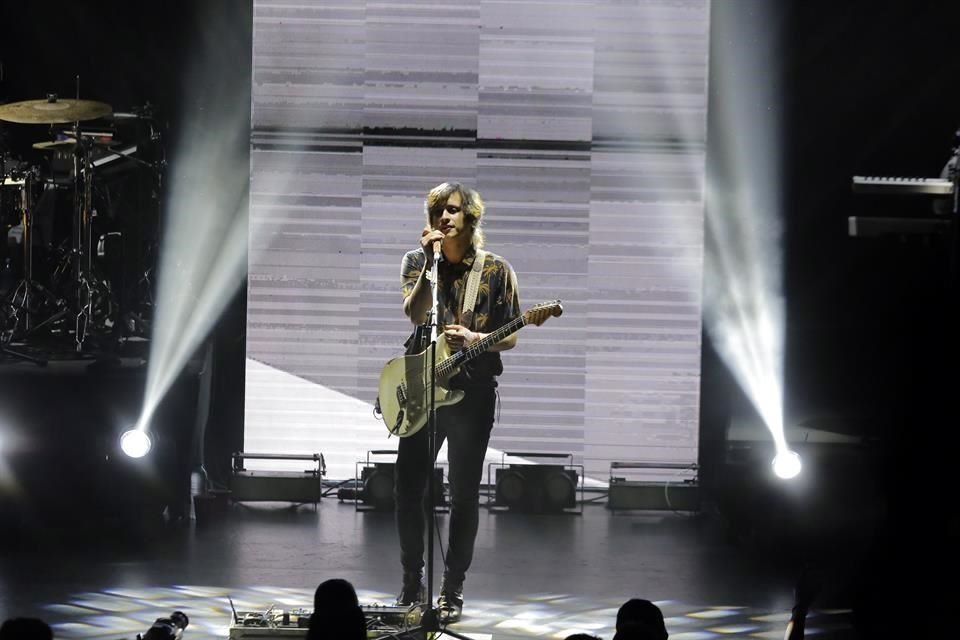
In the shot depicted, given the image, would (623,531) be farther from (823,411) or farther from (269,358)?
(269,358)

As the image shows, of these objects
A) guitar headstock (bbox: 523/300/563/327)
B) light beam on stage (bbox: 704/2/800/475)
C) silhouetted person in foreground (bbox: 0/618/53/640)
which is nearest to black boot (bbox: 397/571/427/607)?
guitar headstock (bbox: 523/300/563/327)

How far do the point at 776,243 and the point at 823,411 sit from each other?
121 centimetres

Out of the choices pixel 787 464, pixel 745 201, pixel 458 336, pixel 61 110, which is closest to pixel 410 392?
pixel 458 336

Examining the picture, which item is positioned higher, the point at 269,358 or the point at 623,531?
the point at 269,358

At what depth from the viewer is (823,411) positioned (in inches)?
290

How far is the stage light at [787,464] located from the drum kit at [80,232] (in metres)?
3.82

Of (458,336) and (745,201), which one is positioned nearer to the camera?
(458,336)

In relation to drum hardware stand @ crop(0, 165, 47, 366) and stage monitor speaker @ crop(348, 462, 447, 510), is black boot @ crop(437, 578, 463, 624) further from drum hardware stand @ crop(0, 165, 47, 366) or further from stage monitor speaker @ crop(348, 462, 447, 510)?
drum hardware stand @ crop(0, 165, 47, 366)

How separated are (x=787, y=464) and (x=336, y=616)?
4.29 metres

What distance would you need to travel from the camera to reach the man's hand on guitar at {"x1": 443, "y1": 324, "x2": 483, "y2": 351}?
14.6ft

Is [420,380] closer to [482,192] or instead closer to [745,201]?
[482,192]

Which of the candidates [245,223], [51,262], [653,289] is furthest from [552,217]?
[51,262]

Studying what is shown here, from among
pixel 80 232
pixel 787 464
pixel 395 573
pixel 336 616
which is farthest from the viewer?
pixel 80 232

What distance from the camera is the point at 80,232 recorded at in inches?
283
